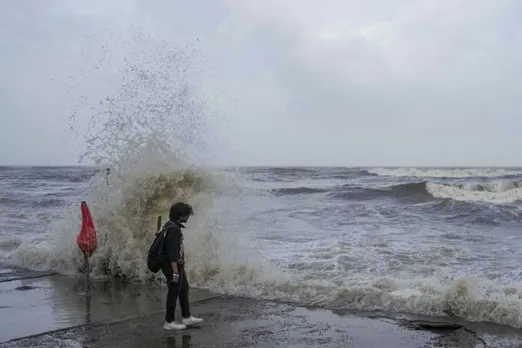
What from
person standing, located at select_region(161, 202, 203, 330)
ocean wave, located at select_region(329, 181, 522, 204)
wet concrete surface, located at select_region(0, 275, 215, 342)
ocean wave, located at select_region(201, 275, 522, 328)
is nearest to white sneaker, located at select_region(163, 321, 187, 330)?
person standing, located at select_region(161, 202, 203, 330)

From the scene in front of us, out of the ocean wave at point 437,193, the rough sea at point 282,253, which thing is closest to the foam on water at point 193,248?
the rough sea at point 282,253

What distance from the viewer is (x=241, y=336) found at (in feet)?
18.0

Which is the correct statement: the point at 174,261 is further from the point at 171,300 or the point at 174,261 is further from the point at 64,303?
the point at 64,303

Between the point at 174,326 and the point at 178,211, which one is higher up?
the point at 178,211

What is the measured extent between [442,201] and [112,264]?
54.9 feet

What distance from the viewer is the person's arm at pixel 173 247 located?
566 cm

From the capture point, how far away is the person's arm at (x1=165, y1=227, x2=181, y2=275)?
5660 mm

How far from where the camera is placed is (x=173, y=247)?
224 inches

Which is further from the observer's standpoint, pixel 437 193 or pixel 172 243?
pixel 437 193

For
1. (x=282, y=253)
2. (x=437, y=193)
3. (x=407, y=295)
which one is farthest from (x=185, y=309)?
(x=437, y=193)

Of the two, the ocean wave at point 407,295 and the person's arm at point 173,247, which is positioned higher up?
the person's arm at point 173,247

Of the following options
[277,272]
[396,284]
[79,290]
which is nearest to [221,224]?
[277,272]

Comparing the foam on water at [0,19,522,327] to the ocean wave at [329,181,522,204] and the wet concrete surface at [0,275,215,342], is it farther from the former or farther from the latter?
the ocean wave at [329,181,522,204]

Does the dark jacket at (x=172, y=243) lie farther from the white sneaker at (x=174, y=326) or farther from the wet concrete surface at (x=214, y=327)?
the wet concrete surface at (x=214, y=327)
